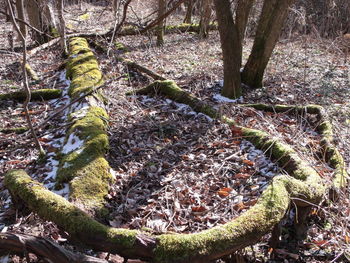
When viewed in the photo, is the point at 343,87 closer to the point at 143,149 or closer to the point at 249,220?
the point at 143,149

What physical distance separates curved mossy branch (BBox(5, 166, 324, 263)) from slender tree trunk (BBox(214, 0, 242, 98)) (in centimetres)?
391

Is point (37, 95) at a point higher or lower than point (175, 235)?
lower

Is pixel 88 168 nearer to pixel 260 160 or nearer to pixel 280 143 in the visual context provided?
pixel 260 160

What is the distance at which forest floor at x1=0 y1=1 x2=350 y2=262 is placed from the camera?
3066mm

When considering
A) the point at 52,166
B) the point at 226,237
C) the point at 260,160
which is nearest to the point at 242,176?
the point at 260,160

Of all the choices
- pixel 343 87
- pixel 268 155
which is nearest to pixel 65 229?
pixel 268 155

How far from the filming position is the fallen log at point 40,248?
2.32 metres

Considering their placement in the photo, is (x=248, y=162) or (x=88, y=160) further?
(x=248, y=162)

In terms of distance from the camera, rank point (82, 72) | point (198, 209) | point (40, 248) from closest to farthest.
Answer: point (40, 248) < point (198, 209) < point (82, 72)

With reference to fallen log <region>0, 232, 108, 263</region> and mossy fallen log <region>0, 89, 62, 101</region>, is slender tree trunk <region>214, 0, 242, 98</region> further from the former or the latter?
fallen log <region>0, 232, 108, 263</region>

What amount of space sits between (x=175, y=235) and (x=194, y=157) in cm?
182

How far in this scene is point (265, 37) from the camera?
698 cm

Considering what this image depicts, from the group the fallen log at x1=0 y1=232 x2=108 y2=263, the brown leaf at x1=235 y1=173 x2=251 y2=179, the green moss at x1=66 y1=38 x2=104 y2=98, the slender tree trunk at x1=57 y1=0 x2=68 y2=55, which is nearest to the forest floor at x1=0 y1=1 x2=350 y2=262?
the brown leaf at x1=235 y1=173 x2=251 y2=179

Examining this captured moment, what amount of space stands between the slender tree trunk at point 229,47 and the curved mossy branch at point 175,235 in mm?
3915
